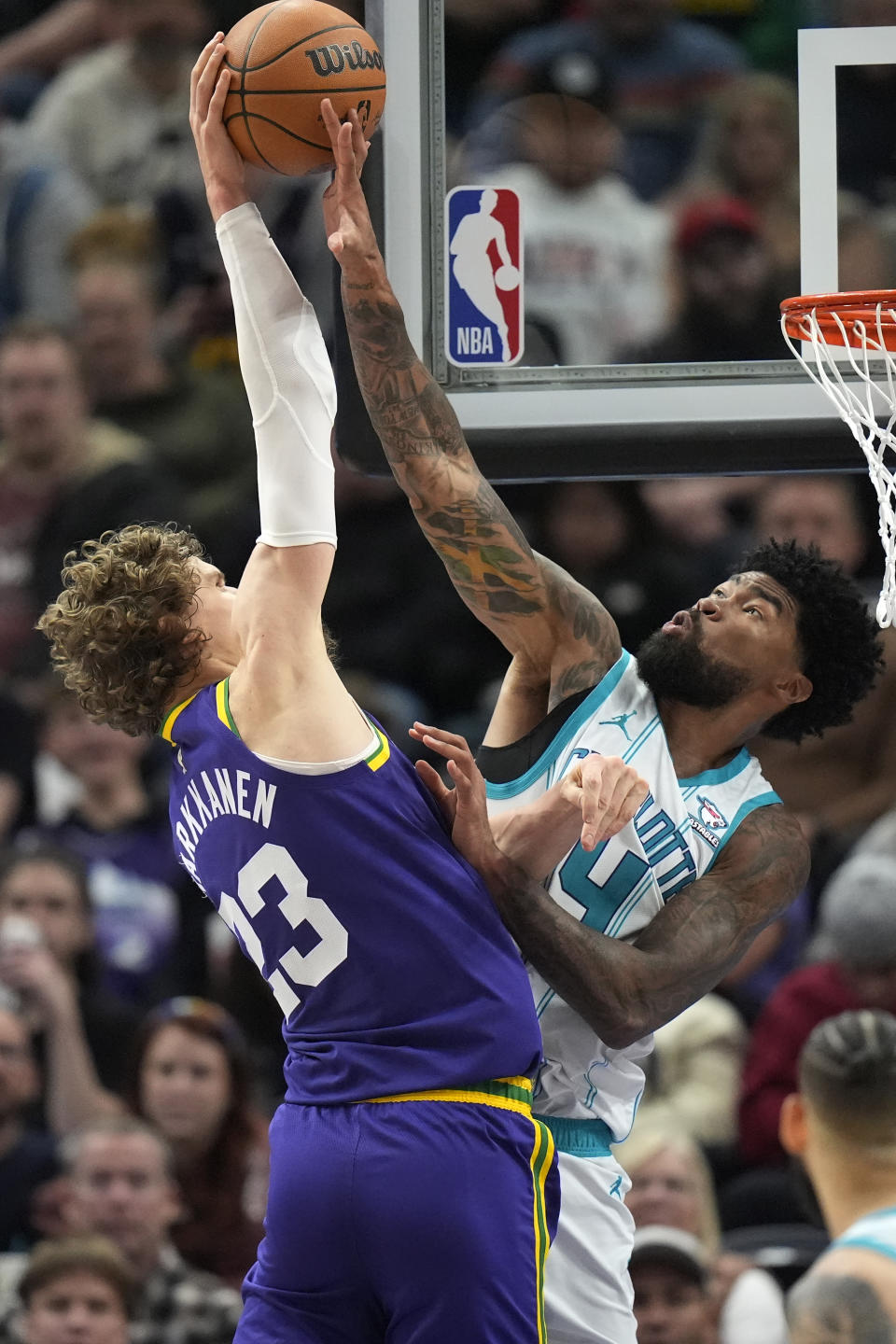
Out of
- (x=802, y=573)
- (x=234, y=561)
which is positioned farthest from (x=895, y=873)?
(x=234, y=561)

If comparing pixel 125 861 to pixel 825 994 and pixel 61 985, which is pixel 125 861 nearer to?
pixel 61 985

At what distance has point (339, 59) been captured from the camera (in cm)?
309

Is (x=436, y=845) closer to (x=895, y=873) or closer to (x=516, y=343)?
(x=516, y=343)

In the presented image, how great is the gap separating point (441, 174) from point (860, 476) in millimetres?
2360

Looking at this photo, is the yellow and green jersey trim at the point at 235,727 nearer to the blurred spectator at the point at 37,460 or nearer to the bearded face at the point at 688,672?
the bearded face at the point at 688,672

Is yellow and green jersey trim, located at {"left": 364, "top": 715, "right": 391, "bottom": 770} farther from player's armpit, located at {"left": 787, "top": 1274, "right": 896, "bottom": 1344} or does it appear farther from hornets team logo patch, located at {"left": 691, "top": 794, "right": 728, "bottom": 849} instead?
player's armpit, located at {"left": 787, "top": 1274, "right": 896, "bottom": 1344}

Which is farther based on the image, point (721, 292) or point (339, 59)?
point (721, 292)

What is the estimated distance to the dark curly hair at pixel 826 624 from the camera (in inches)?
146

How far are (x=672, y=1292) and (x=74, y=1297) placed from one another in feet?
5.51

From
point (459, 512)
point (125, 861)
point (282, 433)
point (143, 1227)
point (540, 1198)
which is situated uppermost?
point (282, 433)

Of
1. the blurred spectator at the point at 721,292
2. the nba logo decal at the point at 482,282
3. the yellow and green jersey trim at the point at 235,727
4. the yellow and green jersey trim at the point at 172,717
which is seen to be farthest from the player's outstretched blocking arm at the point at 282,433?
the blurred spectator at the point at 721,292

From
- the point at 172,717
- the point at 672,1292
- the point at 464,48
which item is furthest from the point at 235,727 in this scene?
the point at 672,1292

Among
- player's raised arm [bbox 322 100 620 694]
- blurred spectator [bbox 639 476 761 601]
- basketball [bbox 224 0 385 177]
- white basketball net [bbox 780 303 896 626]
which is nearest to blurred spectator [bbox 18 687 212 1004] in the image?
blurred spectator [bbox 639 476 761 601]

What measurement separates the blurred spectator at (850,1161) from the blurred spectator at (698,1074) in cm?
19
